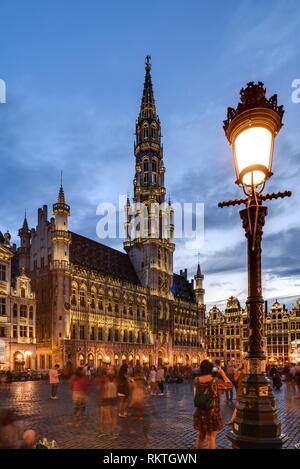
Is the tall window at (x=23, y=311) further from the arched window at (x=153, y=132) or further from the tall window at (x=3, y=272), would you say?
the arched window at (x=153, y=132)

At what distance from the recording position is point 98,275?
61250mm

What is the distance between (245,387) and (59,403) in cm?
1485

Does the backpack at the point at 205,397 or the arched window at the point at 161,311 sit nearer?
the backpack at the point at 205,397

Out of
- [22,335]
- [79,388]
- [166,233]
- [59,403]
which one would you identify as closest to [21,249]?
[22,335]

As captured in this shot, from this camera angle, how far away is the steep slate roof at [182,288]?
87531mm

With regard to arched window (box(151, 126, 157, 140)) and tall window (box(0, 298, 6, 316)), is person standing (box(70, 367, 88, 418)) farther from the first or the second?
arched window (box(151, 126, 157, 140))

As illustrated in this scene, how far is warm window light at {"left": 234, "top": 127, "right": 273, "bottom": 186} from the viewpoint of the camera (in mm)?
6184

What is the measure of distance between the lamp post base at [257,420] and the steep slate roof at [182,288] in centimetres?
7967

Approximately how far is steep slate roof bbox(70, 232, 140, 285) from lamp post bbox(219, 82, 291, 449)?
53495mm

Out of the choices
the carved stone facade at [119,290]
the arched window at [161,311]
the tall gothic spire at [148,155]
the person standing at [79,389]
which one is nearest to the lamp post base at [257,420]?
the person standing at [79,389]

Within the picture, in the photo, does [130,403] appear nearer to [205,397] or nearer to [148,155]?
[205,397]

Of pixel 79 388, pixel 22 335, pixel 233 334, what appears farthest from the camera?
pixel 233 334

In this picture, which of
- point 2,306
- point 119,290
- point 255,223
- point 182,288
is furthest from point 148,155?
point 255,223

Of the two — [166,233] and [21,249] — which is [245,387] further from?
[166,233]
